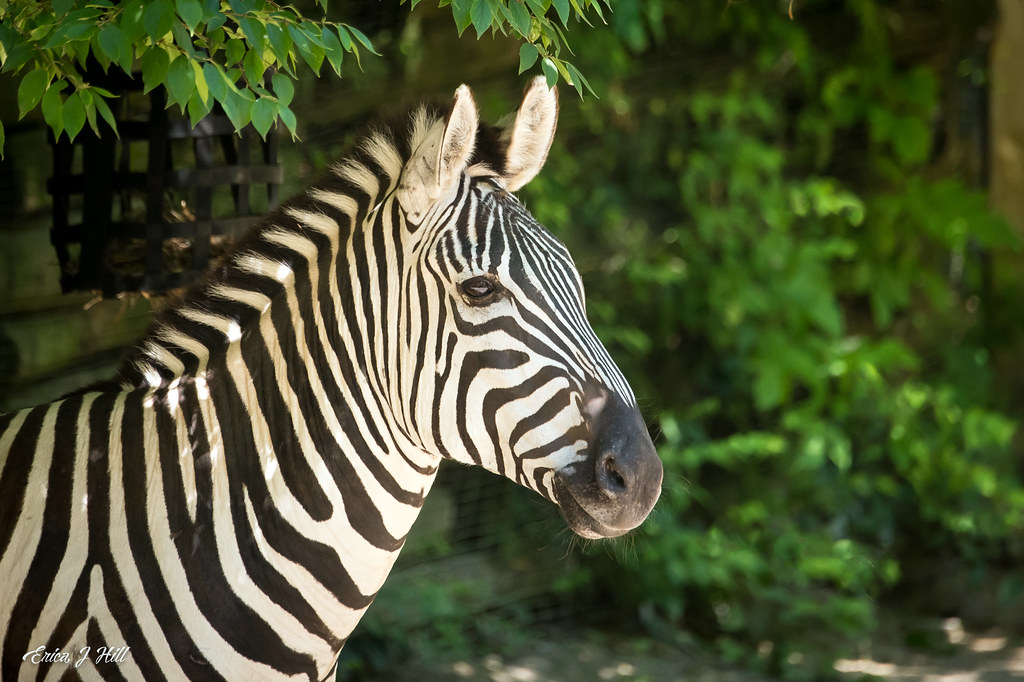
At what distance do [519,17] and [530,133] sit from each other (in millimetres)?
258

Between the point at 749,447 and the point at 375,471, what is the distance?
3.44 metres

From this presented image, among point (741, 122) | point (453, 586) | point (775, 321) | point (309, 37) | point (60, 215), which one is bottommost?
point (453, 586)

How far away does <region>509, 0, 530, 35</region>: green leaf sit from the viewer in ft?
6.48

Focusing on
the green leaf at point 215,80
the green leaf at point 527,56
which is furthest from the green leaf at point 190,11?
the green leaf at point 527,56

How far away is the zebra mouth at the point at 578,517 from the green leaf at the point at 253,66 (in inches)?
41.9

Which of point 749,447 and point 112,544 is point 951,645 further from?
point 112,544

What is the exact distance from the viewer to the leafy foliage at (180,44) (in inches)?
69.8

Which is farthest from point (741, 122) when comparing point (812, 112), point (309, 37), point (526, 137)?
point (309, 37)

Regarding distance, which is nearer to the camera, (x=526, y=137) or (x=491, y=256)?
(x=491, y=256)

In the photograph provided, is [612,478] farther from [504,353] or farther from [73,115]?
[73,115]

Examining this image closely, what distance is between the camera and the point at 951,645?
520 centimetres

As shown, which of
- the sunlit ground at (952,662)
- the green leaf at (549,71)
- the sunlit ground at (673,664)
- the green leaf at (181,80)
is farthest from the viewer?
the sunlit ground at (952,662)

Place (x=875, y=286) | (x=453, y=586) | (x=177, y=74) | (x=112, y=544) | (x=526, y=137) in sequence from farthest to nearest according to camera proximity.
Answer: (x=875, y=286), (x=453, y=586), (x=526, y=137), (x=112, y=544), (x=177, y=74)

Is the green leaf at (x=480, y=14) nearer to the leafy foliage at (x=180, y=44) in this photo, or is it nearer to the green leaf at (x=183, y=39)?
the leafy foliage at (x=180, y=44)
